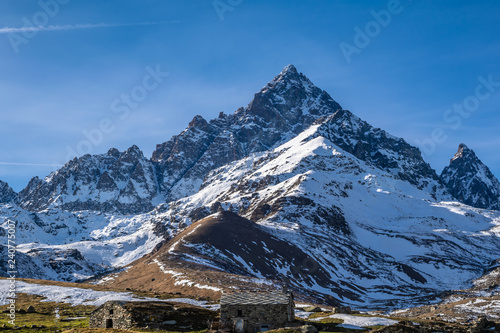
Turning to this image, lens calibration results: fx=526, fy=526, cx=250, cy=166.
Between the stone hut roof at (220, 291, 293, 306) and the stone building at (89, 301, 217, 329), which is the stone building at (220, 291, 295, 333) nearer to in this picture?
the stone hut roof at (220, 291, 293, 306)

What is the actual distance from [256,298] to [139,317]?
13.3m

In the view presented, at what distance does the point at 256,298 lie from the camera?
199ft

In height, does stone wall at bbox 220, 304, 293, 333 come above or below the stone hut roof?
below

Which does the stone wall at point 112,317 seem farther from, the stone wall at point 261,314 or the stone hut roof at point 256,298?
the stone hut roof at point 256,298

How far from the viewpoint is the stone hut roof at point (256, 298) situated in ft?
196

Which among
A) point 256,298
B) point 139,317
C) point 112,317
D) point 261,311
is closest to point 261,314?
point 261,311

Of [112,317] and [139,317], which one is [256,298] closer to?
[139,317]

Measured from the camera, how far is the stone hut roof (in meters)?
59.7

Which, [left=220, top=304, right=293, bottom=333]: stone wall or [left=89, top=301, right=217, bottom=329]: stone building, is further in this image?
[left=220, top=304, right=293, bottom=333]: stone wall

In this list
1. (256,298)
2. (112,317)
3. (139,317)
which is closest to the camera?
(139,317)

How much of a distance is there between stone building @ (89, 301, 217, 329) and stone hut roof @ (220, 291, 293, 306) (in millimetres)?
4113

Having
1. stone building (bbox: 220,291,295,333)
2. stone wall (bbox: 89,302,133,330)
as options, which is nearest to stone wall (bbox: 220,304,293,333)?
stone building (bbox: 220,291,295,333)

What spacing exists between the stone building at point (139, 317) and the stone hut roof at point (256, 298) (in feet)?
13.5

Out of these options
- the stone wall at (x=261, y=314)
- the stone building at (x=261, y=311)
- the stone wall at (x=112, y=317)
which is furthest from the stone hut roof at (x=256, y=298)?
the stone wall at (x=112, y=317)
